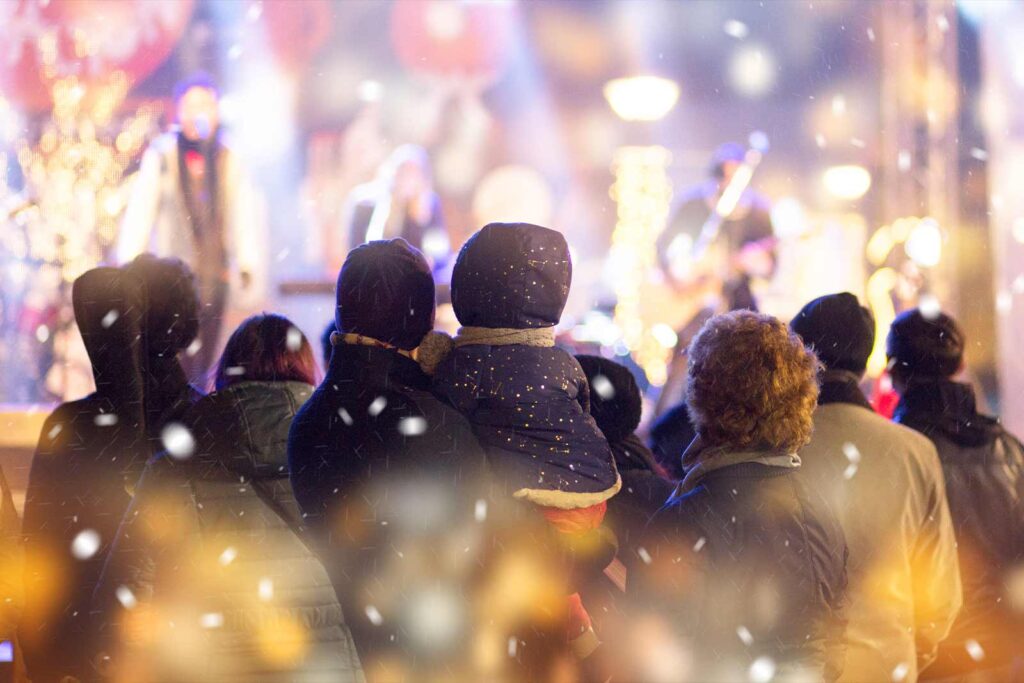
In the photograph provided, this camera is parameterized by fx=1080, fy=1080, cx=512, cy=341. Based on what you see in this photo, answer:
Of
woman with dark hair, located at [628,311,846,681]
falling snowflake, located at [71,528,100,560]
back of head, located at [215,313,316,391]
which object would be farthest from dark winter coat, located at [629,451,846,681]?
falling snowflake, located at [71,528,100,560]

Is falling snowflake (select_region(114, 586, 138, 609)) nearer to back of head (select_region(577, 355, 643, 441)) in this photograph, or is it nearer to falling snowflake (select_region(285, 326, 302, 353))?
falling snowflake (select_region(285, 326, 302, 353))

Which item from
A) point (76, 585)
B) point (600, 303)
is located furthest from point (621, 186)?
point (76, 585)

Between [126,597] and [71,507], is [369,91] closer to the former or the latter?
[71,507]

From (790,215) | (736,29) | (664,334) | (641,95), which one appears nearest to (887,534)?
(664,334)

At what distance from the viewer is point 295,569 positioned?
5.65ft

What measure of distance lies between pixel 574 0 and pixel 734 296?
149 inches

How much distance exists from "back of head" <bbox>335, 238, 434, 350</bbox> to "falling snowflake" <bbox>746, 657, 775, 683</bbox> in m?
0.70

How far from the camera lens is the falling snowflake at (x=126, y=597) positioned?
176 cm

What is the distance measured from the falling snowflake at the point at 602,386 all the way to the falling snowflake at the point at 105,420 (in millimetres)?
886

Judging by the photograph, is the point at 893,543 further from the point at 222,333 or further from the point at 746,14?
the point at 746,14

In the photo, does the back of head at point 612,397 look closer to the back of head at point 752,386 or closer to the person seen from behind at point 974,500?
the back of head at point 752,386

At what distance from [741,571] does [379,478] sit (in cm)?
54

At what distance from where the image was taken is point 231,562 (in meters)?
1.71

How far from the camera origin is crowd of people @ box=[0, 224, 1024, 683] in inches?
61.0
